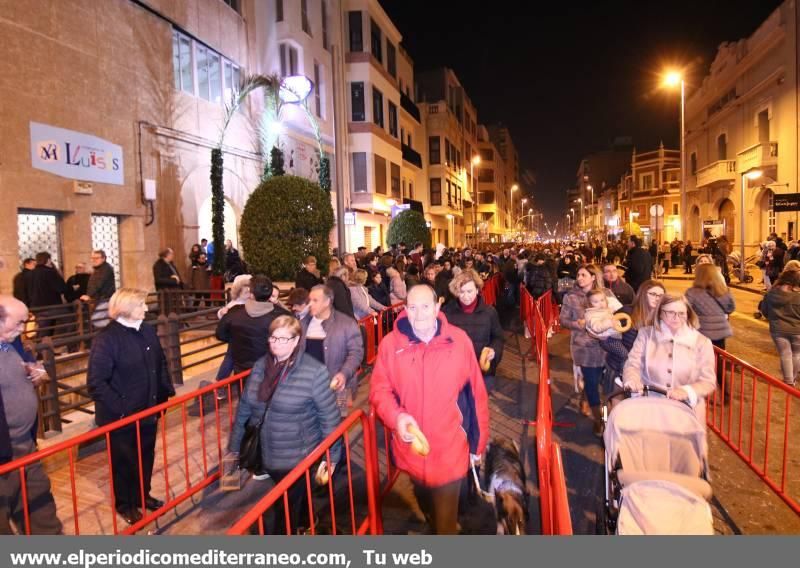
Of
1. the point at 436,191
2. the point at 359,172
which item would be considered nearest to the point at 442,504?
the point at 359,172

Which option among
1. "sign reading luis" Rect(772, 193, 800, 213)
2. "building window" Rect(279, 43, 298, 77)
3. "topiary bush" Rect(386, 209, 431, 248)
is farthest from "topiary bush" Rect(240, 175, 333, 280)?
"sign reading luis" Rect(772, 193, 800, 213)

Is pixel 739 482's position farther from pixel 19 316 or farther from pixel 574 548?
pixel 19 316

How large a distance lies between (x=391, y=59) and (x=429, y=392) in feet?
112

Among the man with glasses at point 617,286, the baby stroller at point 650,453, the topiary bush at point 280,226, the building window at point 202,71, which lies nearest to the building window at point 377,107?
the building window at point 202,71

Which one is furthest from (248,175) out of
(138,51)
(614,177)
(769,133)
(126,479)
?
(614,177)

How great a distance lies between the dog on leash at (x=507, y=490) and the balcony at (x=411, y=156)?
33.8 metres

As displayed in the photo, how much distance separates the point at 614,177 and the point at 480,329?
415 ft

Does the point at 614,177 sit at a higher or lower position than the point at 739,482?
higher

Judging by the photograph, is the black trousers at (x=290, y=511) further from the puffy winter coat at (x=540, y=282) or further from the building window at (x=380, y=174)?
the building window at (x=380, y=174)

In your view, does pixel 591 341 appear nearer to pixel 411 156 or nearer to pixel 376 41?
pixel 376 41

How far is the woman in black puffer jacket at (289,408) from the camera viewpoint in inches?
145

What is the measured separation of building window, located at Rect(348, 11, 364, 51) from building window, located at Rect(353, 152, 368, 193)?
5.54m

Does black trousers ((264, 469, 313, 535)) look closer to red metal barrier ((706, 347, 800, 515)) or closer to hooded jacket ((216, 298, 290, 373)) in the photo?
hooded jacket ((216, 298, 290, 373))

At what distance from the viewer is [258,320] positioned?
572 cm
